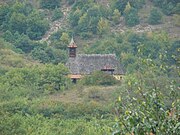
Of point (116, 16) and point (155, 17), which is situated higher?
point (155, 17)

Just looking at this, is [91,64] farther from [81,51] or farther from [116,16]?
[116,16]

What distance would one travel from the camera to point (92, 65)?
6131 centimetres

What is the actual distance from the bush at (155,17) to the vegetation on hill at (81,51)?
140mm

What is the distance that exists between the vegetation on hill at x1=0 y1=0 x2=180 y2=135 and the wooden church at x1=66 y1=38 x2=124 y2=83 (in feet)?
4.66

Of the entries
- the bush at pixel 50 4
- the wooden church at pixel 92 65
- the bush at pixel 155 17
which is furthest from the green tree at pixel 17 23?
the wooden church at pixel 92 65

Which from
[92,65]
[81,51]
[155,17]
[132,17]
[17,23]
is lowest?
[81,51]

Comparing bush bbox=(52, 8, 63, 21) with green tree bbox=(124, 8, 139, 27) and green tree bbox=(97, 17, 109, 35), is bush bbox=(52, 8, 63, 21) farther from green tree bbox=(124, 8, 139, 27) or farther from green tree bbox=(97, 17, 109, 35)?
green tree bbox=(124, 8, 139, 27)

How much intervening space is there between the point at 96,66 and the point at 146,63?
1918 inches

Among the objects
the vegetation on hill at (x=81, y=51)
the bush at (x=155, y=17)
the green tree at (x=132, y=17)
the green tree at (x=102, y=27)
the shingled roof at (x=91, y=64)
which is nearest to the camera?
the vegetation on hill at (x=81, y=51)

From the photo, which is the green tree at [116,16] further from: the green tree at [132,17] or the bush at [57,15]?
the bush at [57,15]

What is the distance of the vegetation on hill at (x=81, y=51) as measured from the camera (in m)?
12.6

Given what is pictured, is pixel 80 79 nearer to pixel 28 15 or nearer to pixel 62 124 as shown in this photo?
pixel 62 124

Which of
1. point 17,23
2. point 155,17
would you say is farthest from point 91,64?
point 17,23

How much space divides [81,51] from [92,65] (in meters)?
13.6
